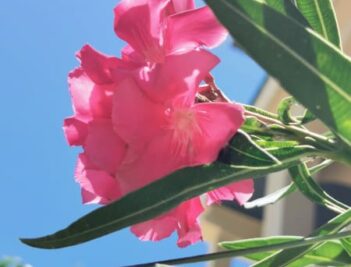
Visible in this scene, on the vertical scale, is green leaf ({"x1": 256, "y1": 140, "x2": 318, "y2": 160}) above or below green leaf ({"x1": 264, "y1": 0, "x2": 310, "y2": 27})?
below

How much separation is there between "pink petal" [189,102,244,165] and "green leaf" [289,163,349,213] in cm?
17

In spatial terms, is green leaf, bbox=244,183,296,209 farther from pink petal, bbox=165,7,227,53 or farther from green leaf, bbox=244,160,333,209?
pink petal, bbox=165,7,227,53

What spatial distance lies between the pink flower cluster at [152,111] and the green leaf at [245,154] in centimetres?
1

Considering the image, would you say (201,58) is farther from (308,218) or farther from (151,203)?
(308,218)

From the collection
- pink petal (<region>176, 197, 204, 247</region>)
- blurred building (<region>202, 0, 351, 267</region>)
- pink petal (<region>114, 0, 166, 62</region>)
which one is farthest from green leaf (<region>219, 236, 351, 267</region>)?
blurred building (<region>202, 0, 351, 267</region>)

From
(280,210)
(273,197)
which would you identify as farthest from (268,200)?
(280,210)

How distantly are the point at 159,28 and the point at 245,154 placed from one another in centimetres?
10

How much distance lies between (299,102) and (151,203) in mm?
107

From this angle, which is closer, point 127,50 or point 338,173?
point 127,50

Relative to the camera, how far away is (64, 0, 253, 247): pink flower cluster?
53cm

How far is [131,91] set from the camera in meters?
0.53

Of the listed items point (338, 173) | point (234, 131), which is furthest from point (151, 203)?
point (338, 173)

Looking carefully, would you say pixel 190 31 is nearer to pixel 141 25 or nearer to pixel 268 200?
pixel 141 25

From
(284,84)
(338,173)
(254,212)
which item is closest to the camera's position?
(284,84)
